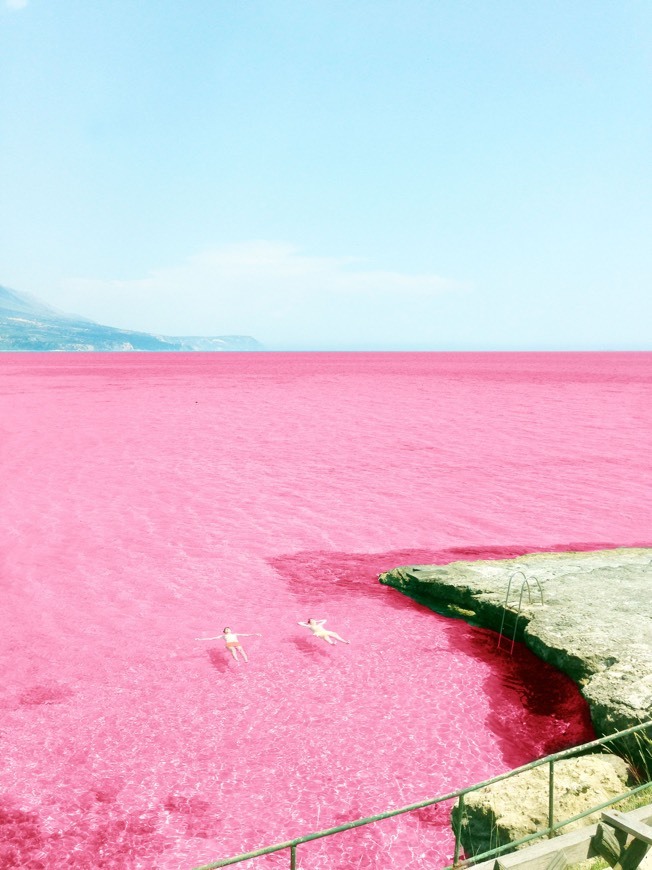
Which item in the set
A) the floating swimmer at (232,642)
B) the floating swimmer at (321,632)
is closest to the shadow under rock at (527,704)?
the floating swimmer at (321,632)

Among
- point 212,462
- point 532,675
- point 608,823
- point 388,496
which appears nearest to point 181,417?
point 212,462

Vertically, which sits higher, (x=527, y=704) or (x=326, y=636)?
(x=527, y=704)

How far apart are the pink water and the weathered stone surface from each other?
0.66 meters

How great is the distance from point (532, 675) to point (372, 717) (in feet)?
10.6

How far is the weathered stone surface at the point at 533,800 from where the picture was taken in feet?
24.8

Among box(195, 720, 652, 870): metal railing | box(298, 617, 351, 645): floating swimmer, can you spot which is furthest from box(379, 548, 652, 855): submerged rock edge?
box(298, 617, 351, 645): floating swimmer

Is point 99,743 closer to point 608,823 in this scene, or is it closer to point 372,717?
point 372,717

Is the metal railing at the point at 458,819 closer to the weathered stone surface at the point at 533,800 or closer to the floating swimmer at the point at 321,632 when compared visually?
the weathered stone surface at the point at 533,800

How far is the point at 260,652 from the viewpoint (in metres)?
13.2

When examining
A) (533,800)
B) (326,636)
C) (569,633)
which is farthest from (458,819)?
(326,636)

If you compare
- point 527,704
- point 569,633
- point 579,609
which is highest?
point 579,609

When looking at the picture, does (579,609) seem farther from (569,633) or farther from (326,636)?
(326,636)

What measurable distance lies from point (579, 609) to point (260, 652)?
20.6ft

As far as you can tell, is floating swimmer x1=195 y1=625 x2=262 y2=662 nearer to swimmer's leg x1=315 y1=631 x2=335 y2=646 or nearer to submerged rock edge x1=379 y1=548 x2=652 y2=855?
swimmer's leg x1=315 y1=631 x2=335 y2=646
